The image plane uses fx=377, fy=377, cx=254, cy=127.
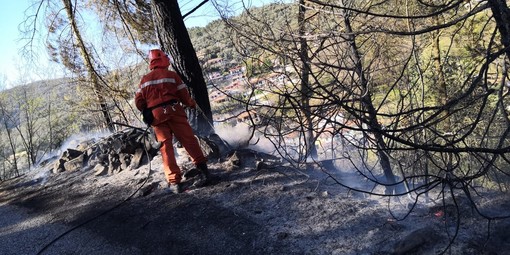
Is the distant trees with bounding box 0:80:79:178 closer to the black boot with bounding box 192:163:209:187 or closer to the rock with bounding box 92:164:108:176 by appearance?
the rock with bounding box 92:164:108:176

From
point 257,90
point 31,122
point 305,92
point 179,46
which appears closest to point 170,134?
point 179,46

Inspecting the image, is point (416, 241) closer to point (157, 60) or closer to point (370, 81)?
point (370, 81)

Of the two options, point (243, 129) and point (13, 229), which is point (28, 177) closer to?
point (13, 229)

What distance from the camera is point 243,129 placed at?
702 centimetres

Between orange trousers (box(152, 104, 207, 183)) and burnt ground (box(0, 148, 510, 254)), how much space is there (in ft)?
1.17

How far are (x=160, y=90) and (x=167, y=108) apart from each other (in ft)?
0.86

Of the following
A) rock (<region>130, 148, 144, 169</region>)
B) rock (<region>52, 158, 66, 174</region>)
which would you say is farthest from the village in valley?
rock (<region>52, 158, 66, 174</region>)

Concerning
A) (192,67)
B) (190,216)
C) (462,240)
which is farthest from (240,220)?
(192,67)

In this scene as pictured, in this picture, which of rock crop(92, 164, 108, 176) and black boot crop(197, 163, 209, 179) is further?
rock crop(92, 164, 108, 176)

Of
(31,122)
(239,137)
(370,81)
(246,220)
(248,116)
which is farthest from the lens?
(31,122)

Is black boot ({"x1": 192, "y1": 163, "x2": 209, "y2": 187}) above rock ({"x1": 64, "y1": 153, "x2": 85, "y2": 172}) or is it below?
below

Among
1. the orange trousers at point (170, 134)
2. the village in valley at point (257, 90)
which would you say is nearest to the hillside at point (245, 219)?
the orange trousers at point (170, 134)

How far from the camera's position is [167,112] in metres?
4.93

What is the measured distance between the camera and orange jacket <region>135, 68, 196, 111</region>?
496 centimetres
